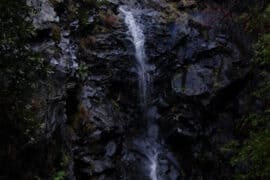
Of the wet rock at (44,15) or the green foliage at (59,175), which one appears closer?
the green foliage at (59,175)

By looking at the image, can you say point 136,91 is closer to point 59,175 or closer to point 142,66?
point 142,66

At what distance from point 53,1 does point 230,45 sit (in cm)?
559

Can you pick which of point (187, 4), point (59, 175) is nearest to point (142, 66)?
point (187, 4)

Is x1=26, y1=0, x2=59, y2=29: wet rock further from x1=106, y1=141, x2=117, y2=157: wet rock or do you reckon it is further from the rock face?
x1=106, y1=141, x2=117, y2=157: wet rock

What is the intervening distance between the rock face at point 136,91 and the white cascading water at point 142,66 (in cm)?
17

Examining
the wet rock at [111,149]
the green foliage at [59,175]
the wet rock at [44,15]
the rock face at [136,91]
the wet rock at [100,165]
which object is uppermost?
the wet rock at [44,15]

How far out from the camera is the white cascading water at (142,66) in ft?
34.6

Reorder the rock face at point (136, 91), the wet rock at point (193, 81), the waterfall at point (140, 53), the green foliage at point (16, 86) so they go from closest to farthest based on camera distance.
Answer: the green foliage at point (16, 86)
the rock face at point (136, 91)
the wet rock at point (193, 81)
the waterfall at point (140, 53)

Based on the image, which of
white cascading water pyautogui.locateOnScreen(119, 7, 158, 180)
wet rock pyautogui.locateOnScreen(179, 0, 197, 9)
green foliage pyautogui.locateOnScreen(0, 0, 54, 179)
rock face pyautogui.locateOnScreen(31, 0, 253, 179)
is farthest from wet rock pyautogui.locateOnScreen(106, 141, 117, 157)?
wet rock pyautogui.locateOnScreen(179, 0, 197, 9)

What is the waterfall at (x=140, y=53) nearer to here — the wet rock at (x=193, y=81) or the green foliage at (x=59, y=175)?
the wet rock at (x=193, y=81)

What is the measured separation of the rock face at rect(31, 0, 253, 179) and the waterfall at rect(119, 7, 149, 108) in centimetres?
19

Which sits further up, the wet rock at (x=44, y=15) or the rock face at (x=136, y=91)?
the wet rock at (x=44, y=15)

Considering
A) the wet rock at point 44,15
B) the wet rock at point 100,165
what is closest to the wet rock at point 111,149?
the wet rock at point 100,165

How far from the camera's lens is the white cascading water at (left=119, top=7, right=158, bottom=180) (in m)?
10.5
